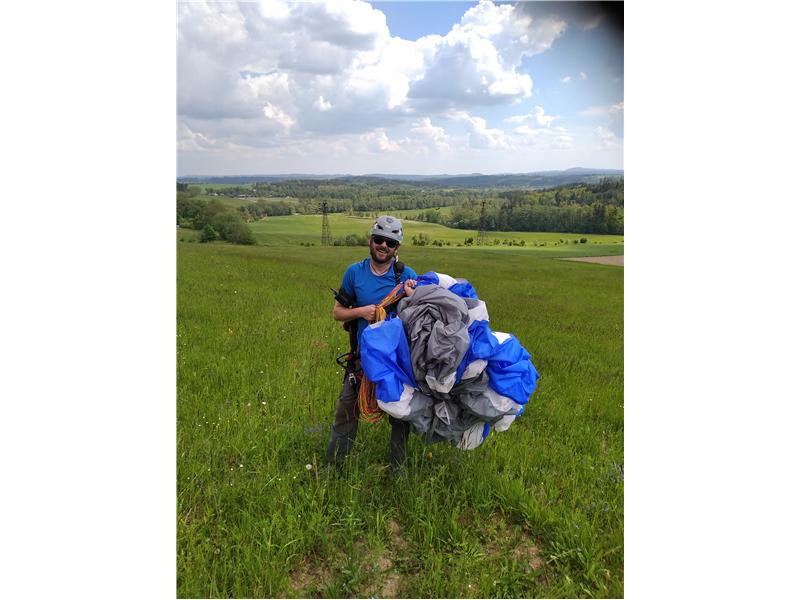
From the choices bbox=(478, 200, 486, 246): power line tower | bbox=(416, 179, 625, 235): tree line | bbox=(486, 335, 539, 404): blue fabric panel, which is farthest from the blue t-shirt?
bbox=(478, 200, 486, 246): power line tower

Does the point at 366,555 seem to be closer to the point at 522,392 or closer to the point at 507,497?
the point at 507,497

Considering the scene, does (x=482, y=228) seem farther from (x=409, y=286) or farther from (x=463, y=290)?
(x=409, y=286)

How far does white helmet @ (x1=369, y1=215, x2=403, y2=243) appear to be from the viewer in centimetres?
257

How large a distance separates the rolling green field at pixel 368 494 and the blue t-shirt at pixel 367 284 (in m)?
1.21

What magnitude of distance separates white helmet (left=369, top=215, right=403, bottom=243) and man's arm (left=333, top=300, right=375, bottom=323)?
459mm

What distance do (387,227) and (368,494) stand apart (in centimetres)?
186

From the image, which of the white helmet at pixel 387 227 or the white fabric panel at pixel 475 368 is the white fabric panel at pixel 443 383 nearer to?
the white fabric panel at pixel 475 368

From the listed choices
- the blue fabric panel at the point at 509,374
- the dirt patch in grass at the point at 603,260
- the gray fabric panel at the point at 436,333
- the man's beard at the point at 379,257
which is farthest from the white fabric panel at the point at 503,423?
the dirt patch in grass at the point at 603,260

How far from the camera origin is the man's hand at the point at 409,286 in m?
2.60

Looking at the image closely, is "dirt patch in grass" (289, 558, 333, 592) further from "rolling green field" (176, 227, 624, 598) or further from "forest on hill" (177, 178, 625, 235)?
"forest on hill" (177, 178, 625, 235)

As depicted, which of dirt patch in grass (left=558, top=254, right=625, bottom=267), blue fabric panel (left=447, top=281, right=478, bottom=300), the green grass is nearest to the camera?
blue fabric panel (left=447, top=281, right=478, bottom=300)

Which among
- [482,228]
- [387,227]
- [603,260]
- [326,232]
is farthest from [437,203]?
[603,260]

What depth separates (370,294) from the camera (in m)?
2.77

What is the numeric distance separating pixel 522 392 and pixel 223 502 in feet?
7.03
